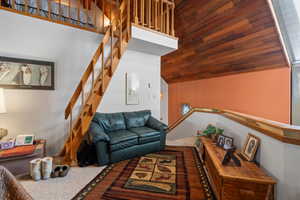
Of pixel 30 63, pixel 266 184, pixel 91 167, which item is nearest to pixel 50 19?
pixel 30 63

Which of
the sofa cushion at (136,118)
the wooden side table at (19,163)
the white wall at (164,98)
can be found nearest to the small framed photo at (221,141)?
the sofa cushion at (136,118)

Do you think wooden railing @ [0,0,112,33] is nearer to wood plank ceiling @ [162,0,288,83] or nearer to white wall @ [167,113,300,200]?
wood plank ceiling @ [162,0,288,83]

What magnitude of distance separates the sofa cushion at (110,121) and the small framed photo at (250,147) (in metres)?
2.32

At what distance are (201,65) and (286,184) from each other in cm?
405

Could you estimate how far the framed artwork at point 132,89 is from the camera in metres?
3.68

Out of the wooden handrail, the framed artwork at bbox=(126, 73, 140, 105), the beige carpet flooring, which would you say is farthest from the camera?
the framed artwork at bbox=(126, 73, 140, 105)

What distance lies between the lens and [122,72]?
3592 mm

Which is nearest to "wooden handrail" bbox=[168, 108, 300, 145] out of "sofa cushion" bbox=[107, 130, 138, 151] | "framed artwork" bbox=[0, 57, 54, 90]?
"sofa cushion" bbox=[107, 130, 138, 151]

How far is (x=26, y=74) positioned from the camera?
255cm

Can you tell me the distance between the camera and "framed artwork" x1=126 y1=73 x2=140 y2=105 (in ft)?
12.1

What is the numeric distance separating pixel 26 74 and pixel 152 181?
291 cm

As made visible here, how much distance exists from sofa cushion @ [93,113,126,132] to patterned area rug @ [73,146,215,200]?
795 mm

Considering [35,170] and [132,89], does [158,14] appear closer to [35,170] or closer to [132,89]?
[132,89]

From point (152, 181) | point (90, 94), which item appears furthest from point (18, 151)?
point (152, 181)
